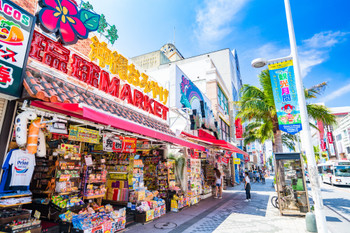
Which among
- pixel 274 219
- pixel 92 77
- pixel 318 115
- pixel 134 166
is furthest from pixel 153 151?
pixel 318 115

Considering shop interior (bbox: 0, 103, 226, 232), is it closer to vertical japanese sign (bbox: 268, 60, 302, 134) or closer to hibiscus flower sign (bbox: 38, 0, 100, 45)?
hibiscus flower sign (bbox: 38, 0, 100, 45)

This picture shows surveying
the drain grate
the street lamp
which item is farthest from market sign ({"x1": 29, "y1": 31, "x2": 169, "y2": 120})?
the street lamp

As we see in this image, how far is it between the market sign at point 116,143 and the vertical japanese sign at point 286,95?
20.6 feet

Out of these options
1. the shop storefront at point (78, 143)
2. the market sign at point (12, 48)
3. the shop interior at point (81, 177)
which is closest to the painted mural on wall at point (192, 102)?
the shop storefront at point (78, 143)

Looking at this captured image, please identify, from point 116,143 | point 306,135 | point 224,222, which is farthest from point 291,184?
point 116,143

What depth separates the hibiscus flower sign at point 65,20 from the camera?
557 centimetres

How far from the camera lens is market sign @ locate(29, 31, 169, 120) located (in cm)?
603

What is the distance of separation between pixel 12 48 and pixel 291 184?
40.7ft

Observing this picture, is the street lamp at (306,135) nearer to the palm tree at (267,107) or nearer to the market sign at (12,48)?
the palm tree at (267,107)

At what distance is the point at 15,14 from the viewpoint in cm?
471

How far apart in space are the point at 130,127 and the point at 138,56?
2810 centimetres

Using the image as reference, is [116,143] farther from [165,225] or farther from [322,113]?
[322,113]

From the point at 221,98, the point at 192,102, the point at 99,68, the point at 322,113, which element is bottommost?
the point at 322,113

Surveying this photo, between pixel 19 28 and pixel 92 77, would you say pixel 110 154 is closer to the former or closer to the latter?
pixel 92 77
